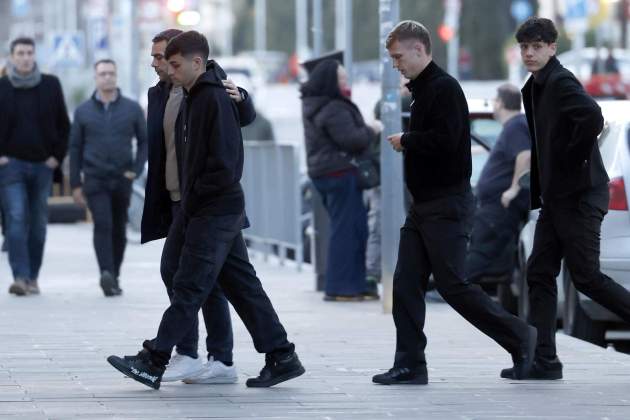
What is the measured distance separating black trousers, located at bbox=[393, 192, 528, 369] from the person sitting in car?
13.1 ft

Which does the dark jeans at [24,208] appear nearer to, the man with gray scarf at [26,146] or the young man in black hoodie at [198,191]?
the man with gray scarf at [26,146]

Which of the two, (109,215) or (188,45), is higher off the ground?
(188,45)

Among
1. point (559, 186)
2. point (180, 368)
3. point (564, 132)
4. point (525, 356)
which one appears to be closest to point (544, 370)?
point (525, 356)

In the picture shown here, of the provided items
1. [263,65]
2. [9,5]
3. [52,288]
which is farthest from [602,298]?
[9,5]

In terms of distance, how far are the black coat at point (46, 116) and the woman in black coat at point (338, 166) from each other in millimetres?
1870

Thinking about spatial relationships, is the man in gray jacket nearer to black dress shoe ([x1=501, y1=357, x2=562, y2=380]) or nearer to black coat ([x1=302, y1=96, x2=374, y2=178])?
black coat ([x1=302, y1=96, x2=374, y2=178])

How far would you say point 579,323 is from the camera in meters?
11.3

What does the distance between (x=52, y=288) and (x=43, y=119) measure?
1.58m

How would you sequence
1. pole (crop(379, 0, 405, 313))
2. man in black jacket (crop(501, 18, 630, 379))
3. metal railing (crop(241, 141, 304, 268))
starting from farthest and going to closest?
1. metal railing (crop(241, 141, 304, 268))
2. pole (crop(379, 0, 405, 313))
3. man in black jacket (crop(501, 18, 630, 379))

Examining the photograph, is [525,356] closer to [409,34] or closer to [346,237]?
[409,34]

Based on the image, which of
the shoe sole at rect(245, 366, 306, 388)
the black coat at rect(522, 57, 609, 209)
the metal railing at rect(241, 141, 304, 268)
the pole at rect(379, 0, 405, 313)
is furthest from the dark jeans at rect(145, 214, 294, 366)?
the metal railing at rect(241, 141, 304, 268)

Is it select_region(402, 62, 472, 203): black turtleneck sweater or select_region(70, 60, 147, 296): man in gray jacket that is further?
select_region(70, 60, 147, 296): man in gray jacket

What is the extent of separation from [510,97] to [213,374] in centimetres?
475

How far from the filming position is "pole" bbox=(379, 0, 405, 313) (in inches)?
A: 489
